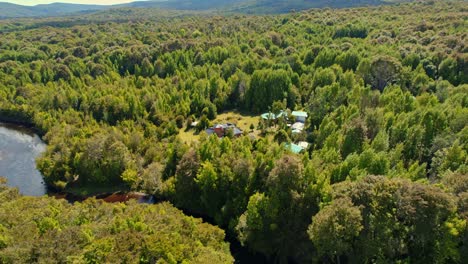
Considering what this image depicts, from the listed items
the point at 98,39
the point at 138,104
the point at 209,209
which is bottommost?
the point at 209,209

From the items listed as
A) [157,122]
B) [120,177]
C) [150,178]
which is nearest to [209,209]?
[150,178]

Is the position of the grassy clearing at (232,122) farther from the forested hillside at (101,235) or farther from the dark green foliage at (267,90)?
the forested hillside at (101,235)

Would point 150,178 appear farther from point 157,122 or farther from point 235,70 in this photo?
point 235,70

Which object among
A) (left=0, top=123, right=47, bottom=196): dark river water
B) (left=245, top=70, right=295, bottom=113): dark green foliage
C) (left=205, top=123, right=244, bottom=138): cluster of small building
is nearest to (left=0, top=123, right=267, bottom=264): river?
(left=0, top=123, right=47, bottom=196): dark river water

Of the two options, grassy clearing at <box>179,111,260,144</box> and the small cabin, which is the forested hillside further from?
the small cabin

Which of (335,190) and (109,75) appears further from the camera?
(109,75)

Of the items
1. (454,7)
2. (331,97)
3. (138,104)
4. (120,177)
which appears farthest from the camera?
(454,7)

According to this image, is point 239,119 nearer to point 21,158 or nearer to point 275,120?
point 275,120
